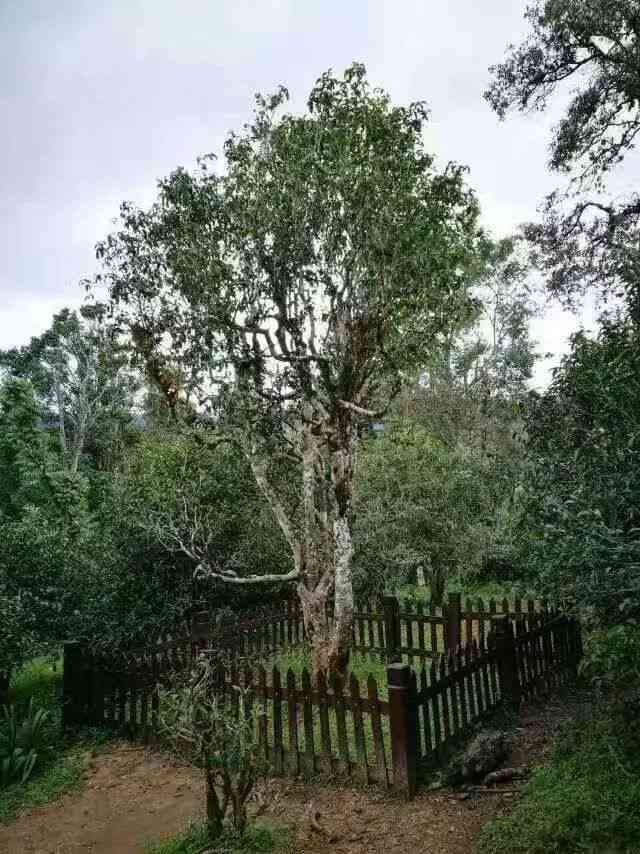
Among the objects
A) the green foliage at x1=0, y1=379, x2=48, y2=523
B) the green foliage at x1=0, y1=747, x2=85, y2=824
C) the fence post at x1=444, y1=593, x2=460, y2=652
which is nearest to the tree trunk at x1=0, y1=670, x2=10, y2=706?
the green foliage at x1=0, y1=747, x2=85, y2=824

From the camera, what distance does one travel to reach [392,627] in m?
10.6

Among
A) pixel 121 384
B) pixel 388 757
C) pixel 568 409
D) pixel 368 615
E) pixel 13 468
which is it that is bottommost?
pixel 388 757

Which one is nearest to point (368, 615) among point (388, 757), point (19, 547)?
point (388, 757)

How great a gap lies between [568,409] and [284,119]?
6.70 metres

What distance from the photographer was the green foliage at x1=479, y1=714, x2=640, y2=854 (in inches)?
153

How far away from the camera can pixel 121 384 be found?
35938 millimetres

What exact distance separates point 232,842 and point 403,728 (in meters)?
1.85

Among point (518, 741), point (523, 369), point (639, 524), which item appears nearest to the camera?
point (639, 524)

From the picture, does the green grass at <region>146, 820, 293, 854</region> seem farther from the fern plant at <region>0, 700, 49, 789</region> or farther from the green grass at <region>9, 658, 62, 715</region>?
the green grass at <region>9, 658, 62, 715</region>

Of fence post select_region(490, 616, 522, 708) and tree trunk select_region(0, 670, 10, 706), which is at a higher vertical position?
fence post select_region(490, 616, 522, 708)

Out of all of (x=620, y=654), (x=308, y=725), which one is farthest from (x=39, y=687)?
(x=620, y=654)

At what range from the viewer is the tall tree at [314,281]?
29.1 feet

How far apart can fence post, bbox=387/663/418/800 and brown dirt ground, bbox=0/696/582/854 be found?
0.59 ft

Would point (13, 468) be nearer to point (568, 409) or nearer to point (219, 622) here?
point (219, 622)
